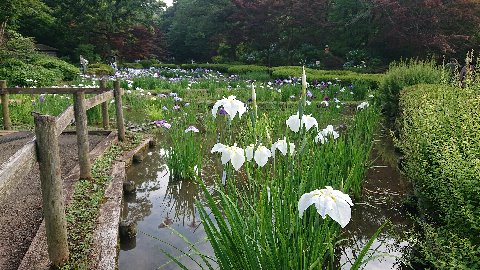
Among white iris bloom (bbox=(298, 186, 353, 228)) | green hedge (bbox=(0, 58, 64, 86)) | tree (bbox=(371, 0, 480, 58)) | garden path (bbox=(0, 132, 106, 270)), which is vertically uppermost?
tree (bbox=(371, 0, 480, 58))

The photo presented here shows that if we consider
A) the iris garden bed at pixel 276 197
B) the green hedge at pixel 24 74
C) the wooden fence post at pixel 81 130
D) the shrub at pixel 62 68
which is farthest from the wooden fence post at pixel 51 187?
the shrub at pixel 62 68

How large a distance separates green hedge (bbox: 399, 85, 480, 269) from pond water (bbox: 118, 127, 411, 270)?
0.28 metres

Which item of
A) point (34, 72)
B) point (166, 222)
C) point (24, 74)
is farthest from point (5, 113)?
point (34, 72)

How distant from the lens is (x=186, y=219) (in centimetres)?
352

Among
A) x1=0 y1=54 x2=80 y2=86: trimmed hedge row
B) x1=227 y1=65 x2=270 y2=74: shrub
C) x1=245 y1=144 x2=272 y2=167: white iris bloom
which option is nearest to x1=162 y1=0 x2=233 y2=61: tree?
x1=227 y1=65 x2=270 y2=74: shrub

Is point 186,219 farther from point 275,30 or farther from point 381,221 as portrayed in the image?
point 275,30

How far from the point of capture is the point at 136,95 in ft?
28.6

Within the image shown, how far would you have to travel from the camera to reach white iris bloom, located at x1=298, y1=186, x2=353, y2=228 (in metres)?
1.24

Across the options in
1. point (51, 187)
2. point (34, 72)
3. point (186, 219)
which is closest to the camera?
point (51, 187)

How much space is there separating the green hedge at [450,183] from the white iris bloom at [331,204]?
0.75 meters

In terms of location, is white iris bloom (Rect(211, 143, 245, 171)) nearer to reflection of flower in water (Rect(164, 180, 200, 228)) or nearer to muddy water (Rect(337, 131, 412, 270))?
muddy water (Rect(337, 131, 412, 270))

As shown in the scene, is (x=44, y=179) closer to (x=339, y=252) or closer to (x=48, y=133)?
(x=48, y=133)

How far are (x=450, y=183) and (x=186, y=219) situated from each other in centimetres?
219

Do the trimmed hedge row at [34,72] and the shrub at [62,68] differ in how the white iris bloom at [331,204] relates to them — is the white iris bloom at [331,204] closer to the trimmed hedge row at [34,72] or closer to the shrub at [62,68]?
the trimmed hedge row at [34,72]
